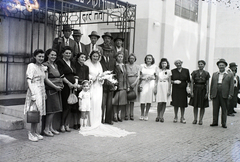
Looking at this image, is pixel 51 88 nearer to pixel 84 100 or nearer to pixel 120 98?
pixel 84 100

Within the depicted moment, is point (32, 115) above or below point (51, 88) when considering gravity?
below

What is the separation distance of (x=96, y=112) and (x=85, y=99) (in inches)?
21.5

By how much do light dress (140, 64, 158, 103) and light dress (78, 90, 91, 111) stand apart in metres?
2.19

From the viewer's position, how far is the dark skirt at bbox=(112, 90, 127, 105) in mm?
8383

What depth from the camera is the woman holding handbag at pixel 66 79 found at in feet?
22.5

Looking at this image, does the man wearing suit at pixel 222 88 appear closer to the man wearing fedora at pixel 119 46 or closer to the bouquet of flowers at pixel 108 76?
the man wearing fedora at pixel 119 46

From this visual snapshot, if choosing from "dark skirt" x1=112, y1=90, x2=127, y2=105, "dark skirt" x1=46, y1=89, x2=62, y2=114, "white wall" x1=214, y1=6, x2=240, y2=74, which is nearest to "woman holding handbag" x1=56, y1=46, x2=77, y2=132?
"dark skirt" x1=46, y1=89, x2=62, y2=114

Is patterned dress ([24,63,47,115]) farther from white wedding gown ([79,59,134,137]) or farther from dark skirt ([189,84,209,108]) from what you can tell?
dark skirt ([189,84,209,108])

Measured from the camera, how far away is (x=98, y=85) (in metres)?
7.60

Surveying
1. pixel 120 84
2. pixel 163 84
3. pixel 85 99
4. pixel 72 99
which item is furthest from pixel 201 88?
pixel 72 99

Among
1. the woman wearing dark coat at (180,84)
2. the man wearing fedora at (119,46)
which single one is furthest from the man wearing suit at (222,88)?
the man wearing fedora at (119,46)

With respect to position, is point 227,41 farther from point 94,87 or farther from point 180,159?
point 180,159

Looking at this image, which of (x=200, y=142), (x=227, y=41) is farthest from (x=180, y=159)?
(x=227, y=41)

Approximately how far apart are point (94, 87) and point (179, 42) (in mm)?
8094
